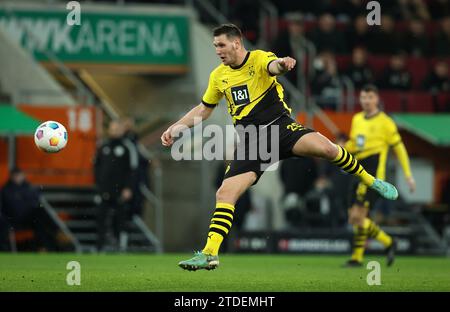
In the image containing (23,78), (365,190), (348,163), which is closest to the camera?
(348,163)

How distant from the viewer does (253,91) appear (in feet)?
38.3

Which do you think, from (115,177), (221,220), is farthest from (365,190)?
(115,177)

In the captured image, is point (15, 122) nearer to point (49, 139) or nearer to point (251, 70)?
point (49, 139)

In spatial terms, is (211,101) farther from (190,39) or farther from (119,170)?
(190,39)

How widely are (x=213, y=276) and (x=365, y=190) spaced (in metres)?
3.82

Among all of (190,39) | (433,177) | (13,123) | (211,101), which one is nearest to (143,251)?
(13,123)

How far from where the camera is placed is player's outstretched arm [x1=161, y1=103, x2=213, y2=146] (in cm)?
1154

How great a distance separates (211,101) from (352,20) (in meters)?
14.8

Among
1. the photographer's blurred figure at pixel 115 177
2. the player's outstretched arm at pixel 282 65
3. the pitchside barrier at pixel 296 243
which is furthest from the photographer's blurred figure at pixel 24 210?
the player's outstretched arm at pixel 282 65

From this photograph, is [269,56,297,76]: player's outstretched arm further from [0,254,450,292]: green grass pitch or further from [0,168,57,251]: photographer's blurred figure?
[0,168,57,251]: photographer's blurred figure

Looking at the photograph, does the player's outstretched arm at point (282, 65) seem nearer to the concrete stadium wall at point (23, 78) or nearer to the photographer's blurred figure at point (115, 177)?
the photographer's blurred figure at point (115, 177)

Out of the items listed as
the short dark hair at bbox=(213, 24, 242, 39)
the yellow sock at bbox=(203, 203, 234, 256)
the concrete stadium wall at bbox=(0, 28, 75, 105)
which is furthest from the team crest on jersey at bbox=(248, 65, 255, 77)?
the concrete stadium wall at bbox=(0, 28, 75, 105)

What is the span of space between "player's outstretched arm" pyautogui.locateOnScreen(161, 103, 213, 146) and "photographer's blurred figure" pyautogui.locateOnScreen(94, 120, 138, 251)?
8364mm

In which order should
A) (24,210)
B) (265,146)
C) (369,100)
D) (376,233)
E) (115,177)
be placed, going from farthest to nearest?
1. (115,177)
2. (24,210)
3. (376,233)
4. (369,100)
5. (265,146)
